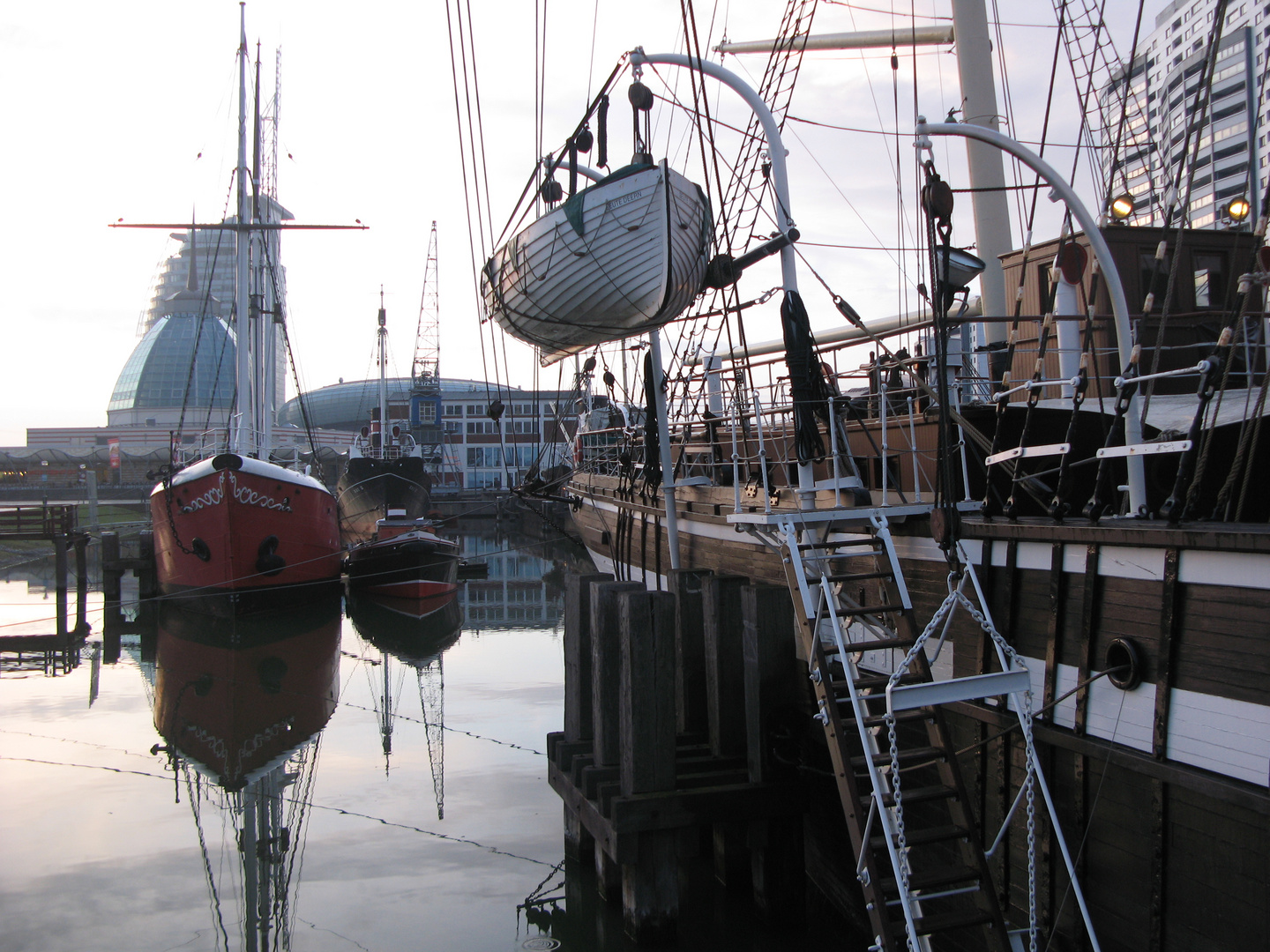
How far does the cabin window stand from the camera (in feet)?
33.5

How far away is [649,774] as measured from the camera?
24.3 ft

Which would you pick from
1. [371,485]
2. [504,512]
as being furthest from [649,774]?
[504,512]

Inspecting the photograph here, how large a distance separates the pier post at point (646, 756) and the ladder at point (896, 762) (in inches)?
52.9

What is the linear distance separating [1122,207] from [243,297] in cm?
2656

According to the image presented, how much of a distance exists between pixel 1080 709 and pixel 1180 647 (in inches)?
33.5

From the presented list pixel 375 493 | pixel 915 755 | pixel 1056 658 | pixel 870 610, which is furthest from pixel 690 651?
pixel 375 493

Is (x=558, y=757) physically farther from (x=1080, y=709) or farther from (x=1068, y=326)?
(x=1068, y=326)

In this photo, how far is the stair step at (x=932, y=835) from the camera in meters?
5.81

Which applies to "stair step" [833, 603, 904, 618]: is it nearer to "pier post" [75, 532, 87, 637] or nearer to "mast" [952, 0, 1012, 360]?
"mast" [952, 0, 1012, 360]

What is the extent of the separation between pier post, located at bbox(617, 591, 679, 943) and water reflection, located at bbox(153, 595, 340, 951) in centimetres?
319

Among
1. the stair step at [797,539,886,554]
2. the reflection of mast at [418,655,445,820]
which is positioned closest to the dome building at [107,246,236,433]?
the reflection of mast at [418,655,445,820]

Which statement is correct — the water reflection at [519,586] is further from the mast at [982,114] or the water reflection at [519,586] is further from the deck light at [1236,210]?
the deck light at [1236,210]

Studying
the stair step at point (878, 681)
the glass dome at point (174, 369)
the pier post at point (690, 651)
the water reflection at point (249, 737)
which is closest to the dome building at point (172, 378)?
the glass dome at point (174, 369)

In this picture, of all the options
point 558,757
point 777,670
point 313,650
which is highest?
point 777,670
